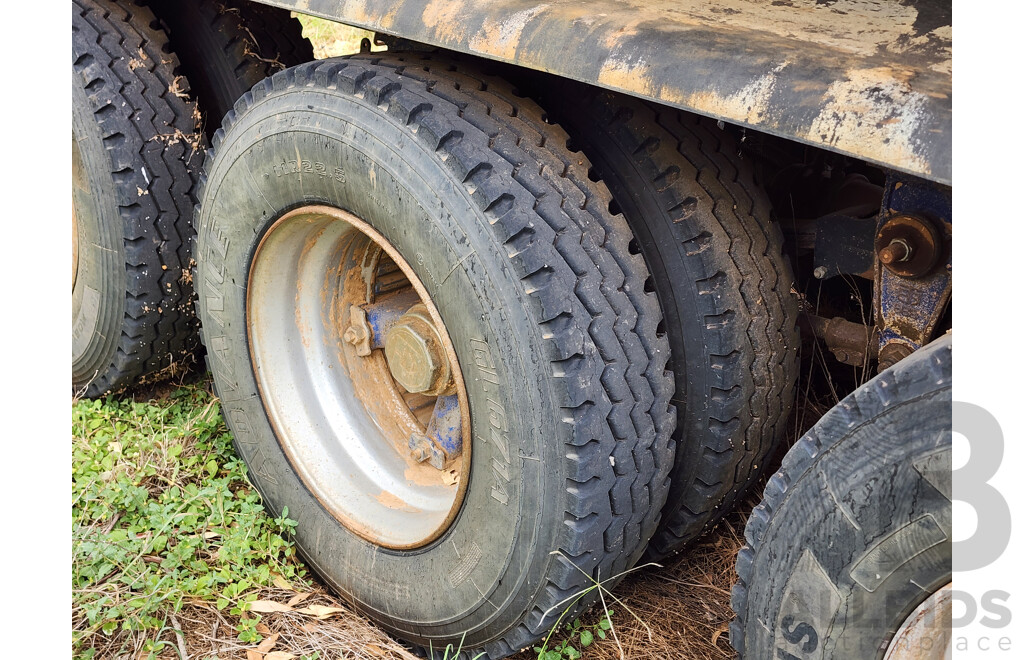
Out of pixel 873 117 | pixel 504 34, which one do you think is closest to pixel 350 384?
pixel 504 34

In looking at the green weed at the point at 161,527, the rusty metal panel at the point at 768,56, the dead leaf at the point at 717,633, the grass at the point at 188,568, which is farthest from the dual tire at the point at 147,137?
the dead leaf at the point at 717,633

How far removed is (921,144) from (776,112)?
0.62ft

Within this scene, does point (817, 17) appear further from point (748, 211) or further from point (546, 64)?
point (748, 211)

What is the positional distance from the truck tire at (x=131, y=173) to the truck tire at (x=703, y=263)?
1.31 meters

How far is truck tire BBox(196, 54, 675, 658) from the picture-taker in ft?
5.60

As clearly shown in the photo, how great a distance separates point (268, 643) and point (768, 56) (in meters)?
1.81

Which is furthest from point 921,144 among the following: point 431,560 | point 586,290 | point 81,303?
point 81,303

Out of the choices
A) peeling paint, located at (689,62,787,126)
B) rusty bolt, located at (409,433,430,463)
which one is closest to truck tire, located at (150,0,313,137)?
rusty bolt, located at (409,433,430,463)

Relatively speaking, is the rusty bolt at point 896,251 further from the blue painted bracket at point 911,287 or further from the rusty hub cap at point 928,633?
the rusty hub cap at point 928,633

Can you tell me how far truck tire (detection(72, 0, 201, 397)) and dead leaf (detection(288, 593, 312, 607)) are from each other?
101 centimetres

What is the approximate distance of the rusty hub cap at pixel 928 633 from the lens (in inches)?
53.4

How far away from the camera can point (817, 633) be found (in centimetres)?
149

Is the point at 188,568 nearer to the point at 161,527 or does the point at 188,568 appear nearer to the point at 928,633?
the point at 161,527

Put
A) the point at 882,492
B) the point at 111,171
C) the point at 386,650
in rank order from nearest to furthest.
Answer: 1. the point at 882,492
2. the point at 386,650
3. the point at 111,171
